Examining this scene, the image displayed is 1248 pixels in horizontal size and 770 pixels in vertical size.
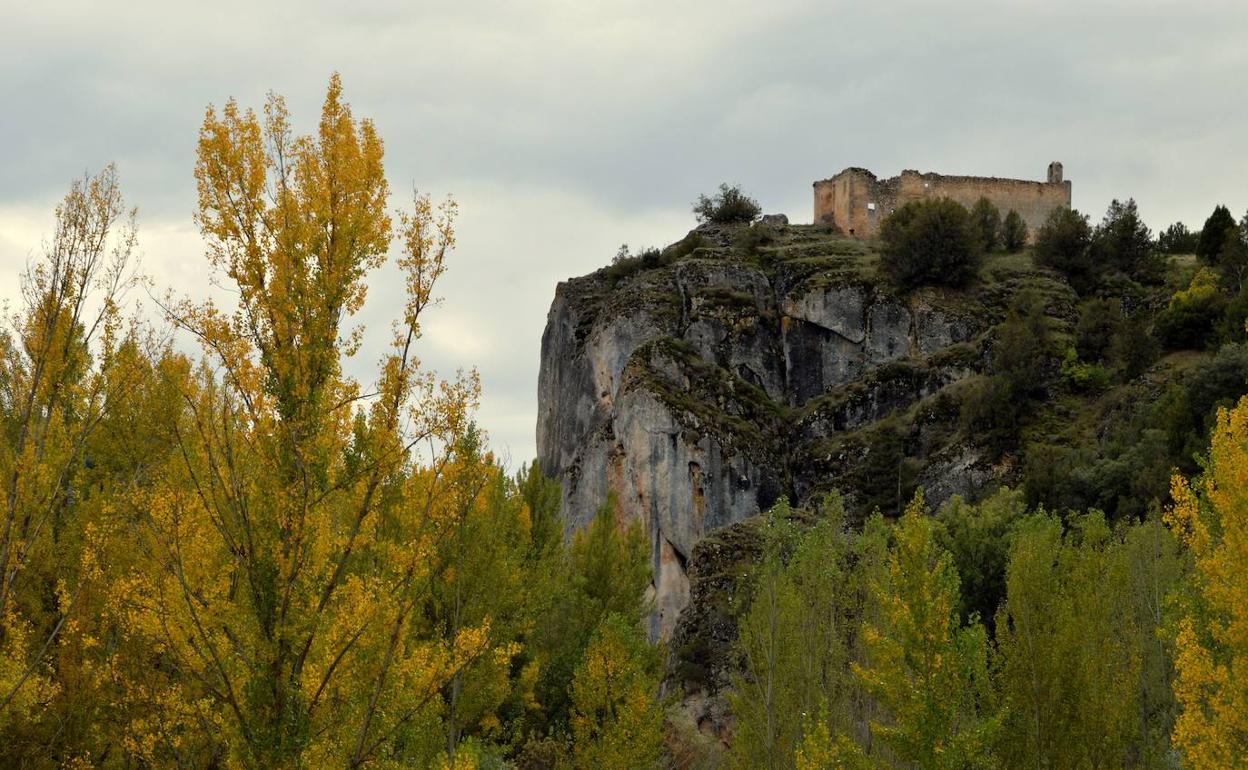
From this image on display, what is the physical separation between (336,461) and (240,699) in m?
1.96

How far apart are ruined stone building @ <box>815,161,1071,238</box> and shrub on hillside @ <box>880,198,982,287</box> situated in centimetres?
910

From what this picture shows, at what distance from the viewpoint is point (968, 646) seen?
683 inches

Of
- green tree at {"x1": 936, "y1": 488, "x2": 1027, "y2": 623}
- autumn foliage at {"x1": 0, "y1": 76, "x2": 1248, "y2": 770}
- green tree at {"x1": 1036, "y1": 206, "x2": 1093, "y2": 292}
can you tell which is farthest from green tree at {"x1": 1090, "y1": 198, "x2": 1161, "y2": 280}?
autumn foliage at {"x1": 0, "y1": 76, "x2": 1248, "y2": 770}

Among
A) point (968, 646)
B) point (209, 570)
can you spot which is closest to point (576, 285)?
point (968, 646)

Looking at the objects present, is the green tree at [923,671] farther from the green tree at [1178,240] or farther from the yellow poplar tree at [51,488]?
the green tree at [1178,240]

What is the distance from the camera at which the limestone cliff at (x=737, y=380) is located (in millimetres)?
57406

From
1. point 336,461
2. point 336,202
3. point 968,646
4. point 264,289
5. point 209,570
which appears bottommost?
point 968,646

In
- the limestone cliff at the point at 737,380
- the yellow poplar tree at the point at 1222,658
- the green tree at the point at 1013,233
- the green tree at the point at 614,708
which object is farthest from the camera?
the green tree at the point at 1013,233

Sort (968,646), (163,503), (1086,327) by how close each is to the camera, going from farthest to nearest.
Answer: (1086,327)
(968,646)
(163,503)

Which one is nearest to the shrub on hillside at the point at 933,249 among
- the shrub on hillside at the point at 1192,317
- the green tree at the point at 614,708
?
the shrub on hillside at the point at 1192,317

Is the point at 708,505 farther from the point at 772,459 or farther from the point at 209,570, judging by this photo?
the point at 209,570

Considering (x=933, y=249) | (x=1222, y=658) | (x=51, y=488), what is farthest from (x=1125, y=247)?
(x=51, y=488)

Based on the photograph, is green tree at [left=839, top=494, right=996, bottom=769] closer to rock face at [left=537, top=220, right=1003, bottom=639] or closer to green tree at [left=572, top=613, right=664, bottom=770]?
green tree at [left=572, top=613, right=664, bottom=770]

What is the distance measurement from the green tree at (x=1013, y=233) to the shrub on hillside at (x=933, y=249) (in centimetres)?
698
